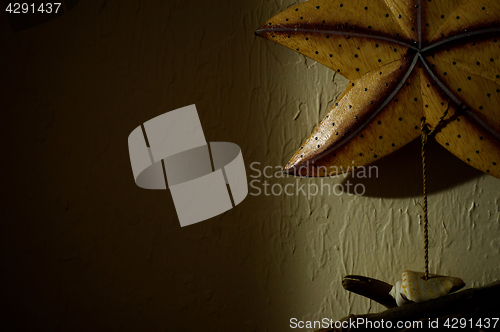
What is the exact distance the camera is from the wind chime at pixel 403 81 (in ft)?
1.44

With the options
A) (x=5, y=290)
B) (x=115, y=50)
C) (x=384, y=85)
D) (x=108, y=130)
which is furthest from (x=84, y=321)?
(x=384, y=85)

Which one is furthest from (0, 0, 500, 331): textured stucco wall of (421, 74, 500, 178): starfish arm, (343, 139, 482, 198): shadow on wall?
(421, 74, 500, 178): starfish arm

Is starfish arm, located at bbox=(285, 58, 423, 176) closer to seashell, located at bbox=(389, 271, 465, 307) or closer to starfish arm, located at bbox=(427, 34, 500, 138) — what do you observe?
starfish arm, located at bbox=(427, 34, 500, 138)

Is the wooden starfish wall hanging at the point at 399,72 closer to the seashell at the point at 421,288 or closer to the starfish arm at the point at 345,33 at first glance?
the starfish arm at the point at 345,33

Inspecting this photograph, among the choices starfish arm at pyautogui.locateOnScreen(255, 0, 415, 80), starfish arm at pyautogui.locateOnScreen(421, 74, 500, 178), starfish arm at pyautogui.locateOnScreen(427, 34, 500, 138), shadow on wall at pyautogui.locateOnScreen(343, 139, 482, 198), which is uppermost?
starfish arm at pyautogui.locateOnScreen(255, 0, 415, 80)

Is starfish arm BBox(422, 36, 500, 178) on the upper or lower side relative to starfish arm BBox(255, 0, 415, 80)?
lower

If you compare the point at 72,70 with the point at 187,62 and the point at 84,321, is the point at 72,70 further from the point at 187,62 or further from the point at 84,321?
the point at 84,321

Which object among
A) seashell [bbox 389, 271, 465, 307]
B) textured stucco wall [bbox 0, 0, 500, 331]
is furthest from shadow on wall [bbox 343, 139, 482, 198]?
seashell [bbox 389, 271, 465, 307]

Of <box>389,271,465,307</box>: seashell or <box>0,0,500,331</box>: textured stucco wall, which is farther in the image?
<box>0,0,500,331</box>: textured stucco wall

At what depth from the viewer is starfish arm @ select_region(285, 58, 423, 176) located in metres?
0.47

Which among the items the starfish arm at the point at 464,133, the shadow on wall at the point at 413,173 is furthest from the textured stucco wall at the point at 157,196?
the starfish arm at the point at 464,133

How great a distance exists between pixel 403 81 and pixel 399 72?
1cm

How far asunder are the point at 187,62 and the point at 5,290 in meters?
0.47

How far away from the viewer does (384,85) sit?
1.54ft
